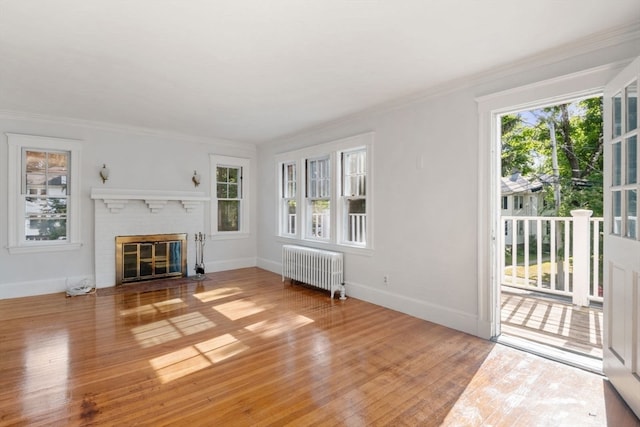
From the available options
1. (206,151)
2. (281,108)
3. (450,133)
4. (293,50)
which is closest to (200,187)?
(206,151)

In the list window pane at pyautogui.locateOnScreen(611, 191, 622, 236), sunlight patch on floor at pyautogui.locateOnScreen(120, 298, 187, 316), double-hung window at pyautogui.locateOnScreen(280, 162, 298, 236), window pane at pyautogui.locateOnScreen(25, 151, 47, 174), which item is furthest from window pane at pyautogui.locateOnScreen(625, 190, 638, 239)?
window pane at pyautogui.locateOnScreen(25, 151, 47, 174)

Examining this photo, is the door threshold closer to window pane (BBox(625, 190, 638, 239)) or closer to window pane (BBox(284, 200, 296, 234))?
window pane (BBox(625, 190, 638, 239))

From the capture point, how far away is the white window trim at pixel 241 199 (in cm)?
650

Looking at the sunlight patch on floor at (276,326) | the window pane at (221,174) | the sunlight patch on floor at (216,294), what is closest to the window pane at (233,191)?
the window pane at (221,174)

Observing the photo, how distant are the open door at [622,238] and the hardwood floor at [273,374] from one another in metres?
0.25

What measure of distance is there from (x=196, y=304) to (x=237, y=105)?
9.05ft

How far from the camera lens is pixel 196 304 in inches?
175

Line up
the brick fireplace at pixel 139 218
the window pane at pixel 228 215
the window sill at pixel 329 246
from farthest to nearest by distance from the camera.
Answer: the window pane at pixel 228 215 < the brick fireplace at pixel 139 218 < the window sill at pixel 329 246

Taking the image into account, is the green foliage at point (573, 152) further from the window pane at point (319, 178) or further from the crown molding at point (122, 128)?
the crown molding at point (122, 128)

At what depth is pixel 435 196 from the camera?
372 cm

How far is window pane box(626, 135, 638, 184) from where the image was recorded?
2.12 m

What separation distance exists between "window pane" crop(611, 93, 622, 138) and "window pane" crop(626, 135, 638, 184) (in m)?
0.18

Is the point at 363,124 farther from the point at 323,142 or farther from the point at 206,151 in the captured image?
the point at 206,151

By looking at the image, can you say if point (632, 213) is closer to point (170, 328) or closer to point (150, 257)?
point (170, 328)
